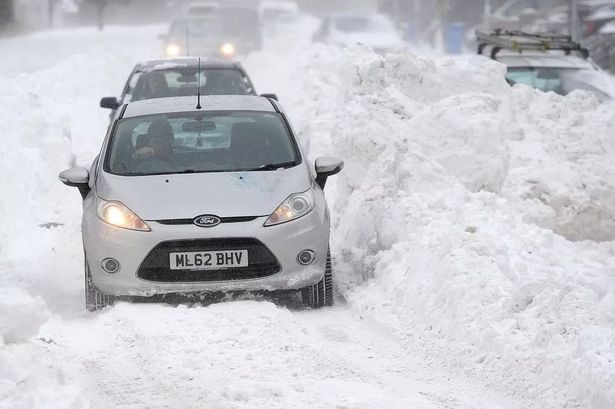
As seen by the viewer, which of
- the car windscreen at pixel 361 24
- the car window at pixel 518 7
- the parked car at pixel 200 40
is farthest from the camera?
the car window at pixel 518 7

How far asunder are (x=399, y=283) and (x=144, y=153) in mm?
2087

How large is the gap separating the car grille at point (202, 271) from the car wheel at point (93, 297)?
372 mm

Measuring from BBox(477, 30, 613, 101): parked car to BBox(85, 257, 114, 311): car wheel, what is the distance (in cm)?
882

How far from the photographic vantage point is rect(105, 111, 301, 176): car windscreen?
26.9 ft

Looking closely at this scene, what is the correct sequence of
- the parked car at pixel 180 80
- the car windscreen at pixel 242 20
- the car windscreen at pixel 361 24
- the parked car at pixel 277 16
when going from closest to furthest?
the parked car at pixel 180 80 < the car windscreen at pixel 361 24 < the car windscreen at pixel 242 20 < the parked car at pixel 277 16

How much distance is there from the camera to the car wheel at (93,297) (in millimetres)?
7652

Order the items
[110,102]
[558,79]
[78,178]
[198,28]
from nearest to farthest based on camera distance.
→ 1. [78,178]
2. [110,102]
3. [558,79]
4. [198,28]

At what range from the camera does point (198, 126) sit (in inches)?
342

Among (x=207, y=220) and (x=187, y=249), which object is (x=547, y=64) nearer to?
(x=207, y=220)

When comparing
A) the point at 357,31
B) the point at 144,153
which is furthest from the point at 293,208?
the point at 357,31

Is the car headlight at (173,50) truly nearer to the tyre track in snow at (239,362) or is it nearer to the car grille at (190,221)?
the car grille at (190,221)

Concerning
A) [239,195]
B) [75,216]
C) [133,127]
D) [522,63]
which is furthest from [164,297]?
[522,63]

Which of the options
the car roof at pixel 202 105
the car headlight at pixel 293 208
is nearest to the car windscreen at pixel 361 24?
the car roof at pixel 202 105

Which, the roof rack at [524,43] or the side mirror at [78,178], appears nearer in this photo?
the side mirror at [78,178]
